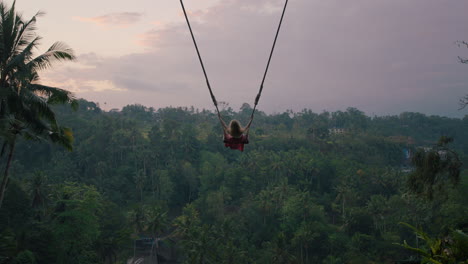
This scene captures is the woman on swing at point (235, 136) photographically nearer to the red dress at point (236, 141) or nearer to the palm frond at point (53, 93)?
the red dress at point (236, 141)

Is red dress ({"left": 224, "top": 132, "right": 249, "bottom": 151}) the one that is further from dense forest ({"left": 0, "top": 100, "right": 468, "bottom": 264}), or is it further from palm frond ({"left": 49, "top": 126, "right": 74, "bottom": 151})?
dense forest ({"left": 0, "top": 100, "right": 468, "bottom": 264})

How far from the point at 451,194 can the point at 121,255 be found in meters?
31.3

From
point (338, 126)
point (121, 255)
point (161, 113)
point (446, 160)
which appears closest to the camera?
point (446, 160)

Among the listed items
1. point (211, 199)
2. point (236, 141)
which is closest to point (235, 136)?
point (236, 141)

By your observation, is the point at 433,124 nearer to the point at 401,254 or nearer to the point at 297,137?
the point at 297,137

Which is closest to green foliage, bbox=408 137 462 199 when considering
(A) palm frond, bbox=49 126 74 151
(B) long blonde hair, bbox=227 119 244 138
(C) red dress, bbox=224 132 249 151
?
(C) red dress, bbox=224 132 249 151

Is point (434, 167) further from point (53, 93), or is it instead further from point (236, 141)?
point (53, 93)

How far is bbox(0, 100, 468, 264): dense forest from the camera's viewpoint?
25.8 meters

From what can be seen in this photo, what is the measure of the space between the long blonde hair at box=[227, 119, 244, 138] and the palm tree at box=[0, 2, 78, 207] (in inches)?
202

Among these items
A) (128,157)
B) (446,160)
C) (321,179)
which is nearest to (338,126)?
Result: (321,179)

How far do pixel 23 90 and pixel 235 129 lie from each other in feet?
18.5

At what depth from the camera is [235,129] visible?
244 inches

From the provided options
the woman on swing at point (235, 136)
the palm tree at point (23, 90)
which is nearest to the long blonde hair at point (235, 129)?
the woman on swing at point (235, 136)

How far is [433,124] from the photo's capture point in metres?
108
